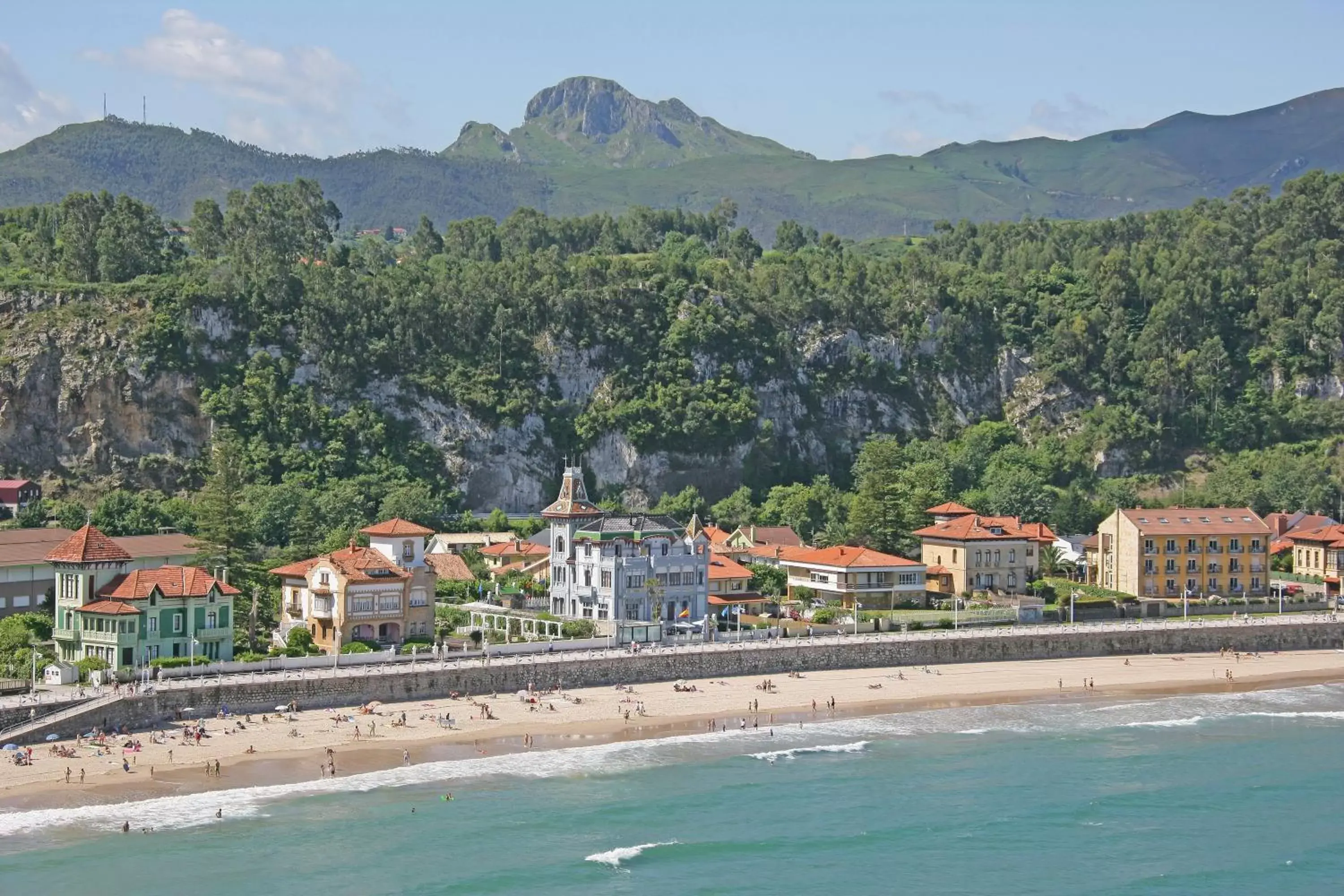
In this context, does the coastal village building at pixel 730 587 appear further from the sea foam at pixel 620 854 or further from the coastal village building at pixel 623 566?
the sea foam at pixel 620 854

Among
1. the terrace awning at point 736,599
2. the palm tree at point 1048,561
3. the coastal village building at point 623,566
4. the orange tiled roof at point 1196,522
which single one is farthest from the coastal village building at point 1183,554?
the coastal village building at point 623,566

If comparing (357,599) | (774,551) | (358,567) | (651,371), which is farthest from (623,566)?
(651,371)

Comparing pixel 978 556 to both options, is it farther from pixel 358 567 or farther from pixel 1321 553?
pixel 358 567

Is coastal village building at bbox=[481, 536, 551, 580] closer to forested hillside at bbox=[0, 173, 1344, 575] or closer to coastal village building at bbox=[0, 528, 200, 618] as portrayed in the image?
forested hillside at bbox=[0, 173, 1344, 575]

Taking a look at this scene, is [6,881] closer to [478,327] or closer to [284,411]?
[284,411]

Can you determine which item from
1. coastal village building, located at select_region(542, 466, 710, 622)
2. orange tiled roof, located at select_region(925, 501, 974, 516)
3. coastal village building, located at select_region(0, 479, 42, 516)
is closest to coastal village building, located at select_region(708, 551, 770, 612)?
coastal village building, located at select_region(542, 466, 710, 622)

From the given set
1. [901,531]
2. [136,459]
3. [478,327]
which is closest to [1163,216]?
[478,327]
